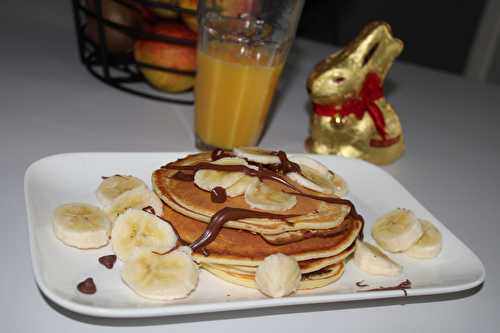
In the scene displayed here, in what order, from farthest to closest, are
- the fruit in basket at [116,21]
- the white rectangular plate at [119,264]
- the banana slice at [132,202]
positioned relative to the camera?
the fruit in basket at [116,21], the banana slice at [132,202], the white rectangular plate at [119,264]

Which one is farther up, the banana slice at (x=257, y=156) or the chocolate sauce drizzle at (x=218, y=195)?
the banana slice at (x=257, y=156)

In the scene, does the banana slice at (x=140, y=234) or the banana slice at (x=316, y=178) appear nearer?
the banana slice at (x=140, y=234)

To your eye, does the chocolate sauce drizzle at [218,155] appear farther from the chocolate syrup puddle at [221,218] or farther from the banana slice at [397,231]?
the banana slice at [397,231]

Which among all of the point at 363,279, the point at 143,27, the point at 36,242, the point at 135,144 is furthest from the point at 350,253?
the point at 143,27

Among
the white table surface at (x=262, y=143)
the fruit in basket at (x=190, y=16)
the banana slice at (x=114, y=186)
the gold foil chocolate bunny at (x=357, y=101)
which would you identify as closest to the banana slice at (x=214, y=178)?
the banana slice at (x=114, y=186)

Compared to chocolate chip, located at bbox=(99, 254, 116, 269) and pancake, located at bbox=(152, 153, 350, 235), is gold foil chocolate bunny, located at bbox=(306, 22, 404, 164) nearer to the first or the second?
pancake, located at bbox=(152, 153, 350, 235)

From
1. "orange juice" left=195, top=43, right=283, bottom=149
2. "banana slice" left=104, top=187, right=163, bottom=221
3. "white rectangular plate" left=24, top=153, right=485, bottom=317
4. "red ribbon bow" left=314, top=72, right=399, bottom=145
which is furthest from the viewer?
"red ribbon bow" left=314, top=72, right=399, bottom=145

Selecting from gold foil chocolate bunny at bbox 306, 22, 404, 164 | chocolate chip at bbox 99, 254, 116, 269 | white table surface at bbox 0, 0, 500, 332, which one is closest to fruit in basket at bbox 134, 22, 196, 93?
white table surface at bbox 0, 0, 500, 332
